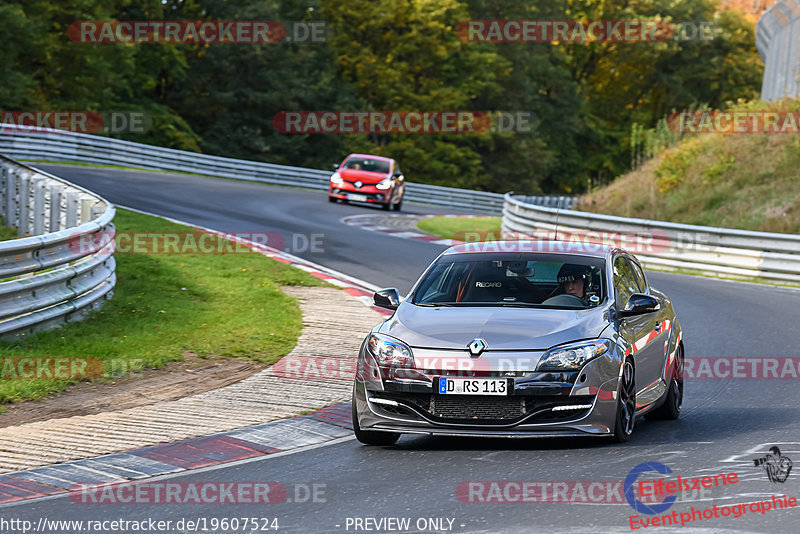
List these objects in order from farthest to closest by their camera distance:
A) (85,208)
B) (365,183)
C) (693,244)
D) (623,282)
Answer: (365,183), (693,244), (85,208), (623,282)

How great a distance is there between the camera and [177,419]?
9.20 metres

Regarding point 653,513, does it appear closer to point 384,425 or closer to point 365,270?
point 384,425

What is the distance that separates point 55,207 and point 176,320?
4.81 meters

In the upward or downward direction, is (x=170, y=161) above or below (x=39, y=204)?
below

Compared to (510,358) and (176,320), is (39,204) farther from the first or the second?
(510,358)

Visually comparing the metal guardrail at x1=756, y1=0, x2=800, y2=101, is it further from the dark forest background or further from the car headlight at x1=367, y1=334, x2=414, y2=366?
the dark forest background

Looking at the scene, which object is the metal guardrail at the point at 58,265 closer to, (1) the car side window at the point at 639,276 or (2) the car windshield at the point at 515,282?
(2) the car windshield at the point at 515,282

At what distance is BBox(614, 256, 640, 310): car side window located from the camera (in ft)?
29.8

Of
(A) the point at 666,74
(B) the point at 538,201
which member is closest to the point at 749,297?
(B) the point at 538,201

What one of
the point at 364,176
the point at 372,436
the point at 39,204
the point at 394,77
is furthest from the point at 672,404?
the point at 394,77

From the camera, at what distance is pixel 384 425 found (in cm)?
817

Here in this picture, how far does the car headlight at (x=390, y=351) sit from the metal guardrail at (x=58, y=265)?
4.24m

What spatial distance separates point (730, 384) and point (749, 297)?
7.72 meters

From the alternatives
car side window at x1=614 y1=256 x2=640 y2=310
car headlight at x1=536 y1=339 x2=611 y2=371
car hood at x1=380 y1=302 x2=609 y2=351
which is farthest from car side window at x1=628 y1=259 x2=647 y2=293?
car headlight at x1=536 y1=339 x2=611 y2=371
